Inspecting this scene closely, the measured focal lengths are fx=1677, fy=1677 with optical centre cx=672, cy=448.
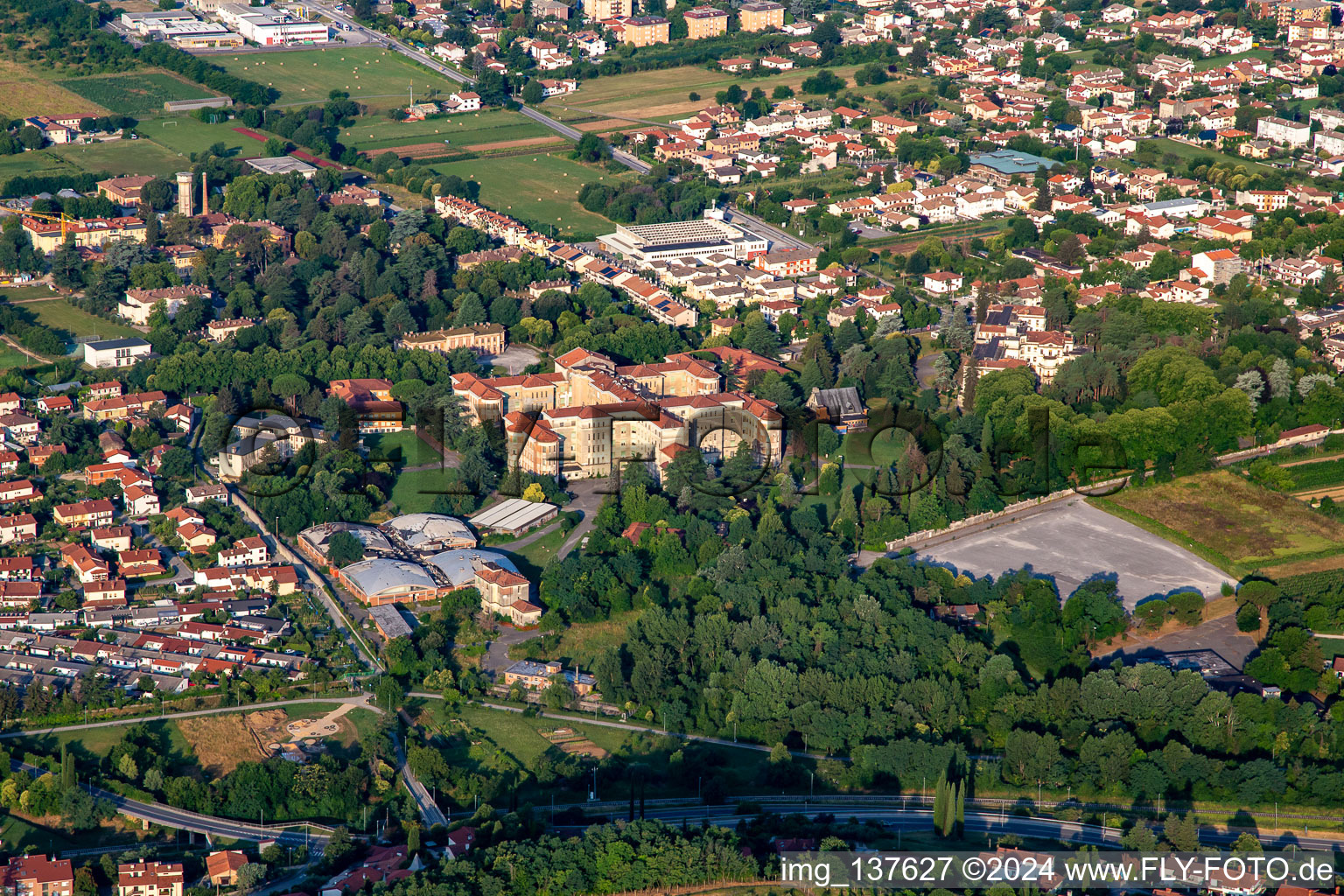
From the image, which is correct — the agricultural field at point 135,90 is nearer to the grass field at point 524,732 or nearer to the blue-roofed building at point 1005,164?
the blue-roofed building at point 1005,164

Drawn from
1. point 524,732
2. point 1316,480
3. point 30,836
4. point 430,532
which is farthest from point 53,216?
point 1316,480

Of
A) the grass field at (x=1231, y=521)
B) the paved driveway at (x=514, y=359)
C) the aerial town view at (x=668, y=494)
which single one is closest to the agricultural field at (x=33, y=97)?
the aerial town view at (x=668, y=494)

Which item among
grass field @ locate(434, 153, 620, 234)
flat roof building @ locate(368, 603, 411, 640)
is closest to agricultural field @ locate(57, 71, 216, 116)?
grass field @ locate(434, 153, 620, 234)

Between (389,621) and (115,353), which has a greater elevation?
(115,353)

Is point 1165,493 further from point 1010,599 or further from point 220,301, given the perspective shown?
point 220,301

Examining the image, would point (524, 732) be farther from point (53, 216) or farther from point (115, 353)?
point (53, 216)

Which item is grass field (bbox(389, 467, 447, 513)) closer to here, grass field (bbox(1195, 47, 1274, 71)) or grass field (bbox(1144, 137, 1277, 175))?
grass field (bbox(1144, 137, 1277, 175))
